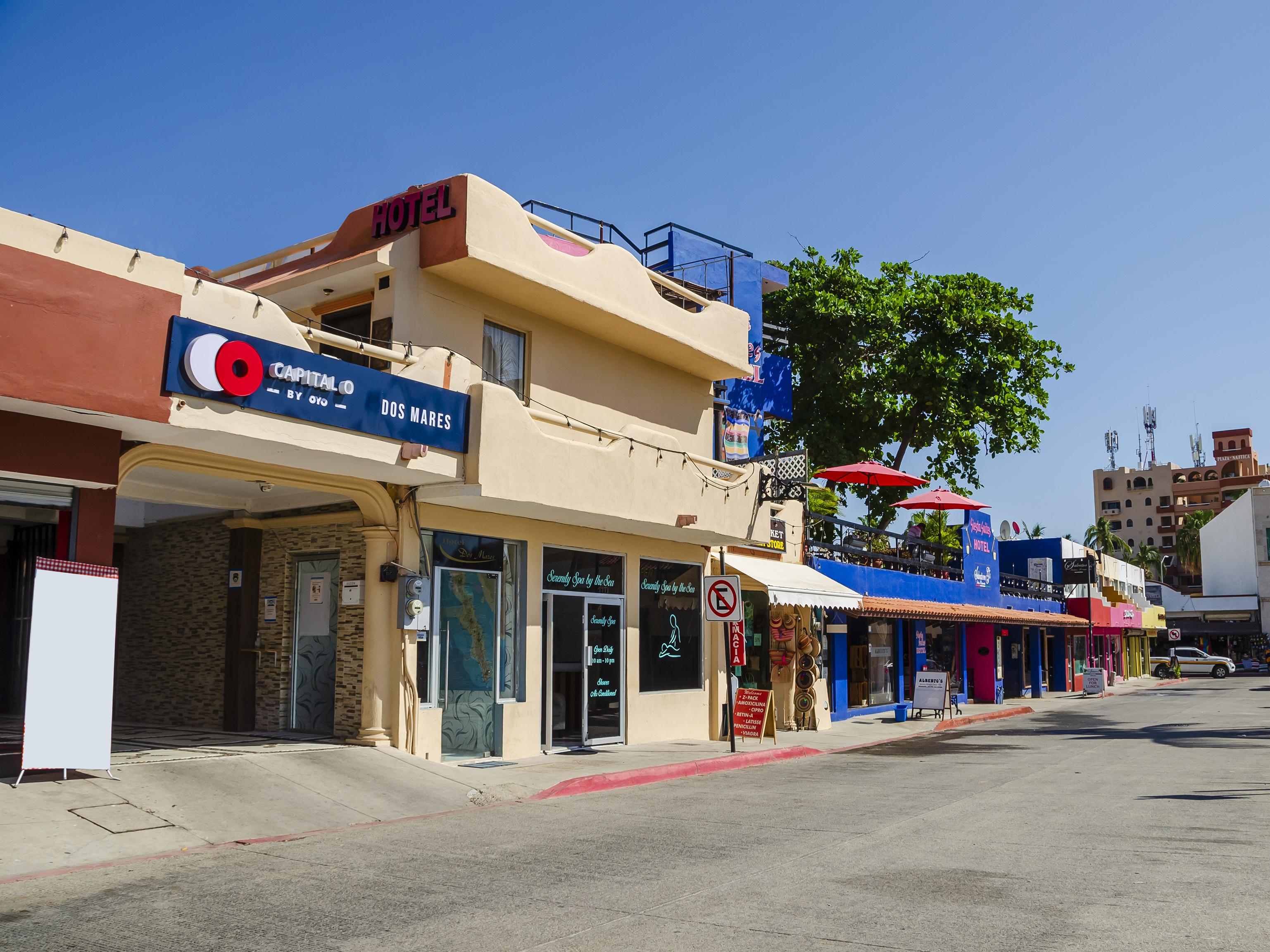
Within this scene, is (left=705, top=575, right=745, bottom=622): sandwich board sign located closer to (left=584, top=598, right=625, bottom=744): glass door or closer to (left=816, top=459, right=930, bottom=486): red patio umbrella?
(left=584, top=598, right=625, bottom=744): glass door

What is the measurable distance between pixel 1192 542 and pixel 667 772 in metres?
120

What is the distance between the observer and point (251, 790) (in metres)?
11.1

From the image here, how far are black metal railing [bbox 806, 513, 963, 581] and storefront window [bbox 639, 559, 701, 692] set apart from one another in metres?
5.33

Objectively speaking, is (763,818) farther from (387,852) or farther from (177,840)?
(177,840)

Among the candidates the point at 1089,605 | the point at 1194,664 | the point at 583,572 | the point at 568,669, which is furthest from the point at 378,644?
the point at 1194,664

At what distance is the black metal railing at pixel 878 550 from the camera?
2689 cm

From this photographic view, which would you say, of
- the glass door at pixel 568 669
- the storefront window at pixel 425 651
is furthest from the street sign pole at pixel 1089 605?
the storefront window at pixel 425 651

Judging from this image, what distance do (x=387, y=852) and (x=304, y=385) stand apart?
5476 millimetres

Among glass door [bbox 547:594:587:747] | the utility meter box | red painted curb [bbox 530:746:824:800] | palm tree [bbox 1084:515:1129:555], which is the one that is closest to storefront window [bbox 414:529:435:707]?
the utility meter box

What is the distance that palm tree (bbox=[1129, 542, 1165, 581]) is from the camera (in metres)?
118

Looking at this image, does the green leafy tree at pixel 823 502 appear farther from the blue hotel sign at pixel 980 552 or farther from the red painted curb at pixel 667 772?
the red painted curb at pixel 667 772

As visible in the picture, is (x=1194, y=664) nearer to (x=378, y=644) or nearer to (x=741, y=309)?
(x=741, y=309)

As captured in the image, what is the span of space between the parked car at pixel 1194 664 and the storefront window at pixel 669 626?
52520 millimetres

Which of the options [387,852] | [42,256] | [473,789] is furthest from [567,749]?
[42,256]
